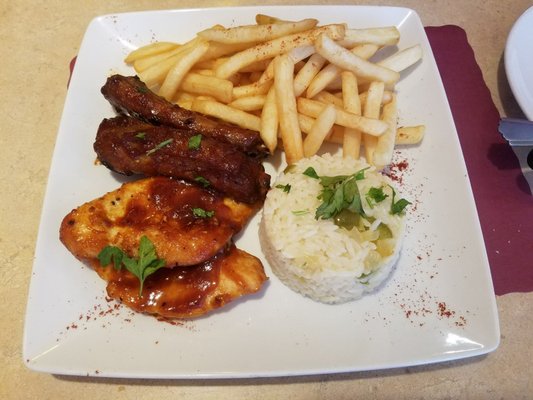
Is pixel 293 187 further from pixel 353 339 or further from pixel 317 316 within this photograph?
pixel 353 339

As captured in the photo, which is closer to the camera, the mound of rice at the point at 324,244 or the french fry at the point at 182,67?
the mound of rice at the point at 324,244

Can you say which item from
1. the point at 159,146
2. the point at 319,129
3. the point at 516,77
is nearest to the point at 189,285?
the point at 159,146

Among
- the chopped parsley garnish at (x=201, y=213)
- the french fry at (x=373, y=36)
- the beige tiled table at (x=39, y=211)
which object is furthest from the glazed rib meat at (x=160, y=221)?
the french fry at (x=373, y=36)

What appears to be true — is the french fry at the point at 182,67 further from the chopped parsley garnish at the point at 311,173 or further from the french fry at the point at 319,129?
the chopped parsley garnish at the point at 311,173

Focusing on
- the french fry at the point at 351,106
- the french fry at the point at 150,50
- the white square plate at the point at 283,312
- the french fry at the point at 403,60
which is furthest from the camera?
the french fry at the point at 150,50

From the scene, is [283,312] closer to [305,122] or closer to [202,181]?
[202,181]

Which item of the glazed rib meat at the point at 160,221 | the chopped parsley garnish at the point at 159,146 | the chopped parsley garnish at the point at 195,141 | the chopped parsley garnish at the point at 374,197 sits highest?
the chopped parsley garnish at the point at 195,141

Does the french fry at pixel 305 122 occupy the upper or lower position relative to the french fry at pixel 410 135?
upper
